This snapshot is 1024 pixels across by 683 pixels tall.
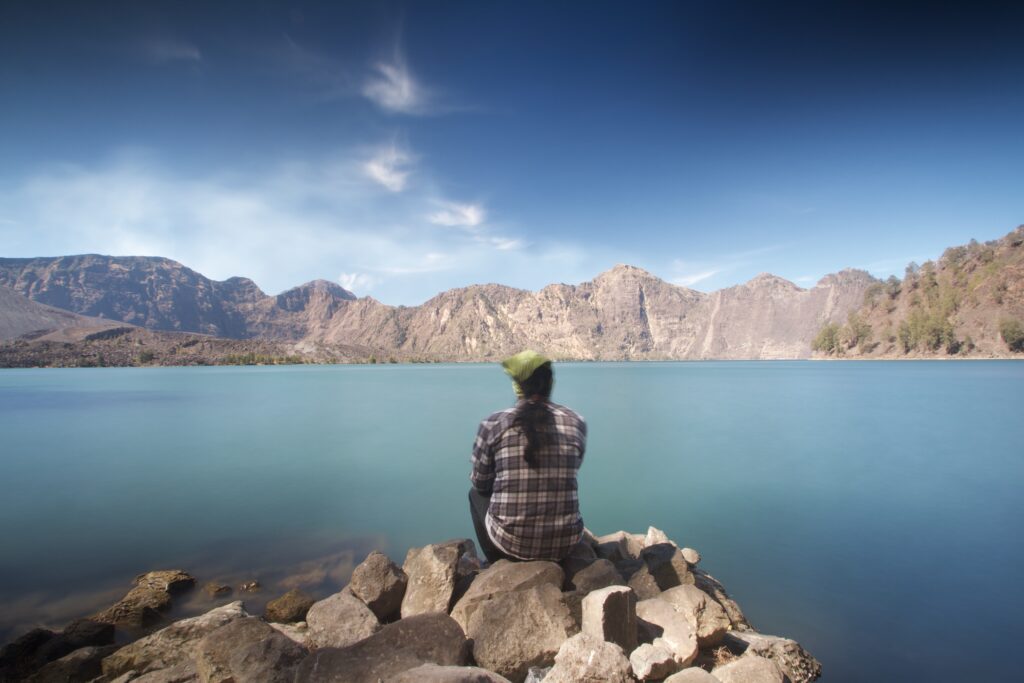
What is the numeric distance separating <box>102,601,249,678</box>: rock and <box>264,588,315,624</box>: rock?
2.98 ft

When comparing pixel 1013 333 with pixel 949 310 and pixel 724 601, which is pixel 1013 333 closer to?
pixel 949 310

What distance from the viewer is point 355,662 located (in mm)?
3234

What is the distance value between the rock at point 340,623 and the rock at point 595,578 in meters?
2.03

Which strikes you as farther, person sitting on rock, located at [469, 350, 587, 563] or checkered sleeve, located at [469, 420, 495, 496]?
checkered sleeve, located at [469, 420, 495, 496]

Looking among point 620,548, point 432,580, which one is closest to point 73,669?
point 432,580

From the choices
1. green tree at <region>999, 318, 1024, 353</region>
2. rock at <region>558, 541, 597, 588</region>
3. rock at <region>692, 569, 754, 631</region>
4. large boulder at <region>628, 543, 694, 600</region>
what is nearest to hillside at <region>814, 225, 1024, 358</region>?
green tree at <region>999, 318, 1024, 353</region>

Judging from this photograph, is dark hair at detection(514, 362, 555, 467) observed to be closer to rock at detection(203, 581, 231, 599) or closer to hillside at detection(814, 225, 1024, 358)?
rock at detection(203, 581, 231, 599)

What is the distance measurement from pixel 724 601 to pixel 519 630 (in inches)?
138

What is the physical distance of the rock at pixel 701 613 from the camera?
15.2ft

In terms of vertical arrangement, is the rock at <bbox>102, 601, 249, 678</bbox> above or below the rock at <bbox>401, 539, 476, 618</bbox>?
below

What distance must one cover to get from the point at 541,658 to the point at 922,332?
150 meters

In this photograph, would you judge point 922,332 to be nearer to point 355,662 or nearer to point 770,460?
point 770,460

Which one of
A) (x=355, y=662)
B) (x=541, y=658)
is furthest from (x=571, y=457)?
(x=355, y=662)

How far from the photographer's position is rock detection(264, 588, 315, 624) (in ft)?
20.0
